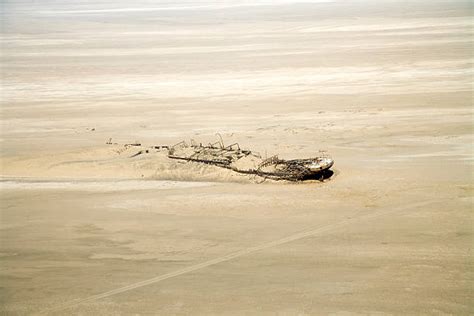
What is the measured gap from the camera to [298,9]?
4128cm

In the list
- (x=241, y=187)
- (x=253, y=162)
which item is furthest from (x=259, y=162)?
(x=241, y=187)

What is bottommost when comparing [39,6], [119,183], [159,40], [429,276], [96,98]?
[429,276]

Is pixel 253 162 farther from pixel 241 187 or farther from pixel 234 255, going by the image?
pixel 234 255

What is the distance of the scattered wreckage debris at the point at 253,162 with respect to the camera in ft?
36.2

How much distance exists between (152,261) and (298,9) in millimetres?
34977

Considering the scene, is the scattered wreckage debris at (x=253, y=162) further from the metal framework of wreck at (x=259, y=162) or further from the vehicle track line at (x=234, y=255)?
the vehicle track line at (x=234, y=255)

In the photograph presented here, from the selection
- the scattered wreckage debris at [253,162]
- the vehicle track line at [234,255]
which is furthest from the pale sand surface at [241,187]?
the scattered wreckage debris at [253,162]

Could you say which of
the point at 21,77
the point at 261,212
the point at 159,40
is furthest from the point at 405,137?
the point at 159,40

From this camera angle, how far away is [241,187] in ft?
36.0

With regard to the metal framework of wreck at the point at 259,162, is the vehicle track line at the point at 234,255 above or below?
below

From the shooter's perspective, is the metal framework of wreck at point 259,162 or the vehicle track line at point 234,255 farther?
the metal framework of wreck at point 259,162

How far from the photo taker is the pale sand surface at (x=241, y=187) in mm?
7609

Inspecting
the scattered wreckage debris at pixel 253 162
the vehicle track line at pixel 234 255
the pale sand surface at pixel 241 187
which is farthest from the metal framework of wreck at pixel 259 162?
the vehicle track line at pixel 234 255

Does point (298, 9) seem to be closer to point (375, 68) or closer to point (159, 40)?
point (159, 40)
